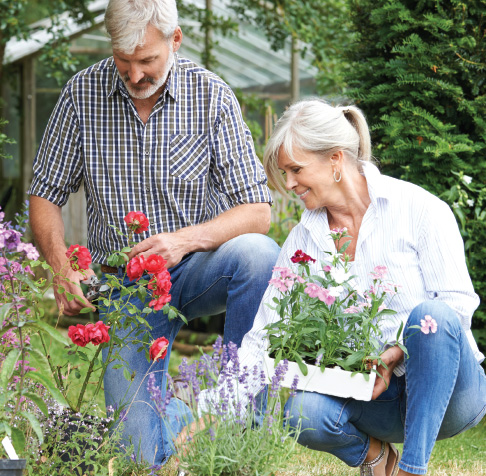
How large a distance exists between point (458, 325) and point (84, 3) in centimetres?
493

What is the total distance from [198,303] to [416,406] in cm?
92

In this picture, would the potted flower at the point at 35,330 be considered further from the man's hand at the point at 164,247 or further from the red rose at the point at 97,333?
the man's hand at the point at 164,247

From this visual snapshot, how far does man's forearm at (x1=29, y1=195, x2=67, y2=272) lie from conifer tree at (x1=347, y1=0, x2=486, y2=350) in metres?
1.47

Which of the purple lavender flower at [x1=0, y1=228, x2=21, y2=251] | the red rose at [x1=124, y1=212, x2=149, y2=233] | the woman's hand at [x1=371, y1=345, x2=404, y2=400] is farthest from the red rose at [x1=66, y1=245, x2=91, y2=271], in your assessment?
the woman's hand at [x1=371, y1=345, x2=404, y2=400]

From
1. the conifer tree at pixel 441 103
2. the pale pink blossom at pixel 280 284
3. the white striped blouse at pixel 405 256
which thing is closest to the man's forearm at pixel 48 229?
the white striped blouse at pixel 405 256

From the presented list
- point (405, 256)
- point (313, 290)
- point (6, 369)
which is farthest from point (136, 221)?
point (405, 256)

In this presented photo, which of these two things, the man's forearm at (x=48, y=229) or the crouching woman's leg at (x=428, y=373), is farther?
the man's forearm at (x=48, y=229)

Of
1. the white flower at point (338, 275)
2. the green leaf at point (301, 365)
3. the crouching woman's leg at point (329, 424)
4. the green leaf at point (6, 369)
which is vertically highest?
the green leaf at point (6, 369)

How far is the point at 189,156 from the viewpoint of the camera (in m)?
2.80

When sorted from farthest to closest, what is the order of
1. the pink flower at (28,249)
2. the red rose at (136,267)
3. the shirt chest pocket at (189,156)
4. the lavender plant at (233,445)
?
the shirt chest pocket at (189,156), the red rose at (136,267), the lavender plant at (233,445), the pink flower at (28,249)

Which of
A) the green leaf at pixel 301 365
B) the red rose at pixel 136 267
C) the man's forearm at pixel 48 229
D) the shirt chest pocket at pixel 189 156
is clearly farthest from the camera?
the shirt chest pocket at pixel 189 156

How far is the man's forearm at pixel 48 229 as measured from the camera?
2.64 meters

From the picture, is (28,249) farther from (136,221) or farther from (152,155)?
(152,155)

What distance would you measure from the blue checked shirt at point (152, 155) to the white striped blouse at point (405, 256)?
20.4 inches
